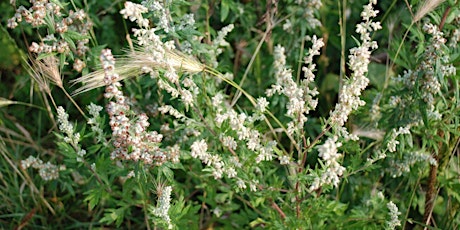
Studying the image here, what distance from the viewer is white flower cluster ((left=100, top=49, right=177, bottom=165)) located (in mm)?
2367

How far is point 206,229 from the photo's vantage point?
11.8ft

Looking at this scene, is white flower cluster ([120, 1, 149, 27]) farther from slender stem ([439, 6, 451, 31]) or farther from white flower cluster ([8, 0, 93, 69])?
slender stem ([439, 6, 451, 31])

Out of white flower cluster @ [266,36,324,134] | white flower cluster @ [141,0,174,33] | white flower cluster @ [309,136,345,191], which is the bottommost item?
white flower cluster @ [309,136,345,191]

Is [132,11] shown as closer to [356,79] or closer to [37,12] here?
[37,12]

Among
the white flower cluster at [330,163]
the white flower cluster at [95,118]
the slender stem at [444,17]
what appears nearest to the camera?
the white flower cluster at [330,163]

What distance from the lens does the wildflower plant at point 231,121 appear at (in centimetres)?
255

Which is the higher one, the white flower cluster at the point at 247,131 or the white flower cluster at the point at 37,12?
the white flower cluster at the point at 37,12

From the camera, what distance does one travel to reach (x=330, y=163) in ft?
7.69

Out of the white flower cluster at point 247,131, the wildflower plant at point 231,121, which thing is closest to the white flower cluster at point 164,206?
the wildflower plant at point 231,121

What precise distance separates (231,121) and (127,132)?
0.47m

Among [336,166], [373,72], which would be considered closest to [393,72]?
[373,72]

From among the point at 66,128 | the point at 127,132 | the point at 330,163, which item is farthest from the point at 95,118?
the point at 330,163

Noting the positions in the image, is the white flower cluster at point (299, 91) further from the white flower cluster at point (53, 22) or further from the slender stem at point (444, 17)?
the white flower cluster at point (53, 22)

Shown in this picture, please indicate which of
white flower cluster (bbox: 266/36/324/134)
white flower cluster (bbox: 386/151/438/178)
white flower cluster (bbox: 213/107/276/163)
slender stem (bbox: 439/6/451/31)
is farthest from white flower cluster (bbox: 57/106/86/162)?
slender stem (bbox: 439/6/451/31)
